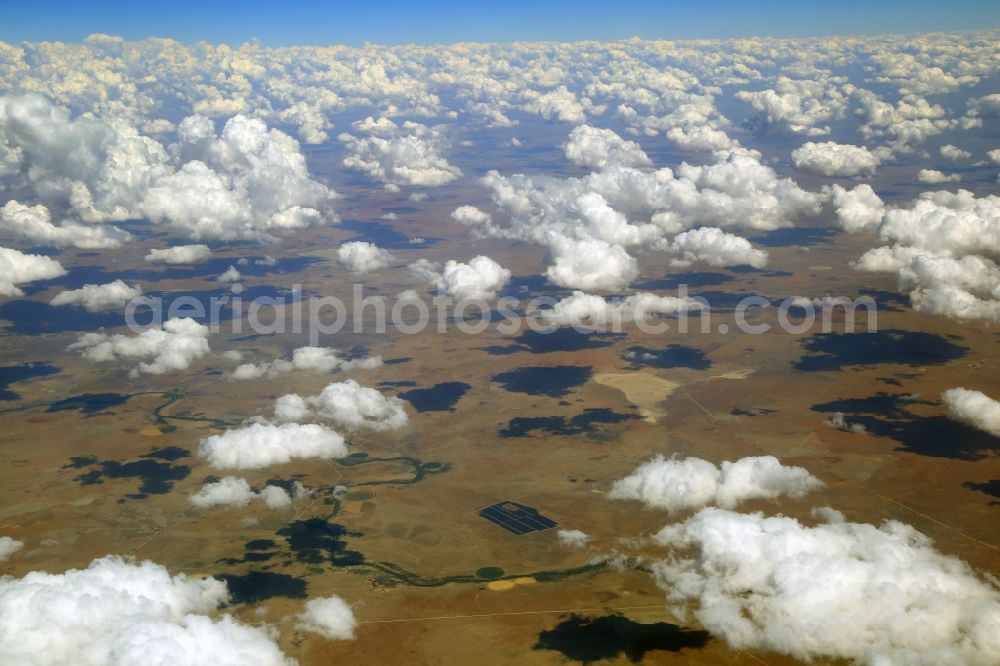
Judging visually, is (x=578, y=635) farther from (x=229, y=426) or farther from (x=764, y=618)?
(x=229, y=426)

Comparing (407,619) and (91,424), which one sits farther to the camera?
(91,424)

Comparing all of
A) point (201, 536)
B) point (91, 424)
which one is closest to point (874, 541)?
point (201, 536)

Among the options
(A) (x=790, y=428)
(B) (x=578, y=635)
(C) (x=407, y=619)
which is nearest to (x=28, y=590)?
(C) (x=407, y=619)

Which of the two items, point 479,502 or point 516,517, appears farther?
point 479,502

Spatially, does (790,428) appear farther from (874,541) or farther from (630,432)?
(874,541)

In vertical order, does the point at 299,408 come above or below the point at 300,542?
above

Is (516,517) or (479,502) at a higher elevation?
(479,502)

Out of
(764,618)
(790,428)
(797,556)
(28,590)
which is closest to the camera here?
(28,590)

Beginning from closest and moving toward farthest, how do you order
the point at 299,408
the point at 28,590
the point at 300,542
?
the point at 28,590
the point at 300,542
the point at 299,408

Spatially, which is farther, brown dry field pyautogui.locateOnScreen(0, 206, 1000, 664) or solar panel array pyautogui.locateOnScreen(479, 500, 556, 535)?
solar panel array pyautogui.locateOnScreen(479, 500, 556, 535)

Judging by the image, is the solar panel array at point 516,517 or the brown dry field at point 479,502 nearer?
the brown dry field at point 479,502
